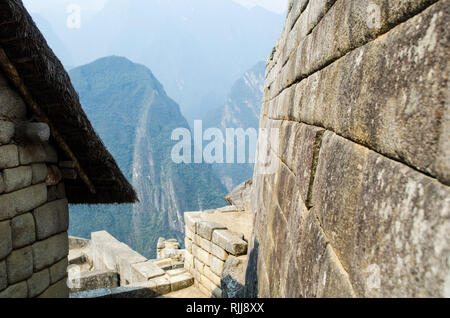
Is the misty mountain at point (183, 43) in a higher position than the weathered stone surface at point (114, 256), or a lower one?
higher

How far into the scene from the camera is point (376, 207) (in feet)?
2.44

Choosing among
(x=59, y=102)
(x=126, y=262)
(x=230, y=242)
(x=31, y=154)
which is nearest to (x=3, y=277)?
(x=31, y=154)

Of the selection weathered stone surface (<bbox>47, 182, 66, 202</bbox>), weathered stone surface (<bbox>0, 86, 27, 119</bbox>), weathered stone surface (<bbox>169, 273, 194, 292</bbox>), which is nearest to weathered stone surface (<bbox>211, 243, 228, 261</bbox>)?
weathered stone surface (<bbox>169, 273, 194, 292</bbox>)

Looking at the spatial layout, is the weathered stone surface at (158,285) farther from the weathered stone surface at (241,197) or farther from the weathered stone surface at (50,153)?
the weathered stone surface at (50,153)

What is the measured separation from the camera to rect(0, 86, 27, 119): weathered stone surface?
2.15 meters

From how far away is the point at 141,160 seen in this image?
52.2 meters

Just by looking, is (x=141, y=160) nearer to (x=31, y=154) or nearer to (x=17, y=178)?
(x=31, y=154)

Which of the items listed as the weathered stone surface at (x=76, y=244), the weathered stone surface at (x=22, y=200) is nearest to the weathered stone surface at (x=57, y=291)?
the weathered stone surface at (x=22, y=200)

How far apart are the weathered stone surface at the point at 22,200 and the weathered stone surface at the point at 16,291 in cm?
55

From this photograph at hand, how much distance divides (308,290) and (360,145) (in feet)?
2.12

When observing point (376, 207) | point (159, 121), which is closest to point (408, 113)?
point (376, 207)

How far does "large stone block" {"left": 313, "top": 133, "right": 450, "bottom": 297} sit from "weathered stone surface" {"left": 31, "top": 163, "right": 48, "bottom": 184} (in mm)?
2414

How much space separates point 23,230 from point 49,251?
0.40 meters

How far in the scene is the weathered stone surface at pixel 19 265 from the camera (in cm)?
222
